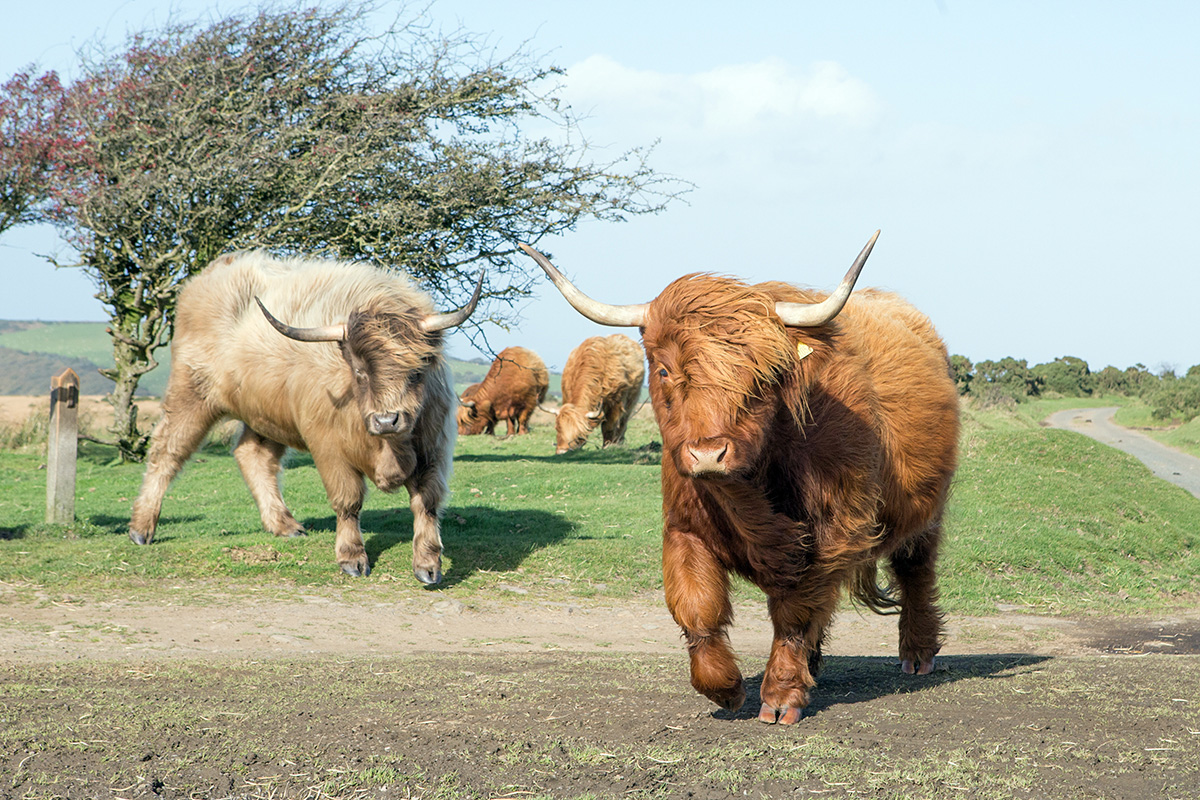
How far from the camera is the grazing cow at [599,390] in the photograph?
21312 mm

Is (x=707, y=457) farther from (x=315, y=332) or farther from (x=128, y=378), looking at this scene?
(x=128, y=378)

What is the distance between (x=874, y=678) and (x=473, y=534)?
604 centimetres

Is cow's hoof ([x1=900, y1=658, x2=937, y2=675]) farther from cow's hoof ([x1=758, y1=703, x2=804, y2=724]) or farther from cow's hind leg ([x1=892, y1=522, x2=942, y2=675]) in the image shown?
cow's hoof ([x1=758, y1=703, x2=804, y2=724])

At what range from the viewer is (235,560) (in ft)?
29.6

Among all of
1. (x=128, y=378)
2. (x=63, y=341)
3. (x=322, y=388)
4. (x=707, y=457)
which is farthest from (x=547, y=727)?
(x=63, y=341)

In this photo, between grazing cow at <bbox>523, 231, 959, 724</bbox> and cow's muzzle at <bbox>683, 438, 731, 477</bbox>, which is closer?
cow's muzzle at <bbox>683, 438, 731, 477</bbox>

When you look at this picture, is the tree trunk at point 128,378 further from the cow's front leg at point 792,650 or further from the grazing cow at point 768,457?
the cow's front leg at point 792,650

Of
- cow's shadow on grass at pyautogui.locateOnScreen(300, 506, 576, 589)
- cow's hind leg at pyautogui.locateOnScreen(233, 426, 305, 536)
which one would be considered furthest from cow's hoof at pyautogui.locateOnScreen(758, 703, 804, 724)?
cow's hind leg at pyautogui.locateOnScreen(233, 426, 305, 536)

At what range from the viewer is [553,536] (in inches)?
428

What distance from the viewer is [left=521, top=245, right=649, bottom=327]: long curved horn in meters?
4.18

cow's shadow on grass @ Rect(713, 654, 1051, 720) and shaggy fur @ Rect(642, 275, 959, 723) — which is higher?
shaggy fur @ Rect(642, 275, 959, 723)

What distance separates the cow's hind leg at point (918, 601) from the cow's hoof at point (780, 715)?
5.53ft

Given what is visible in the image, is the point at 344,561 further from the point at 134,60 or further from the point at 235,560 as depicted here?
the point at 134,60

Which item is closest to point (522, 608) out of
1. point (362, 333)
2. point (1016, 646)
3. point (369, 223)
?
point (362, 333)
